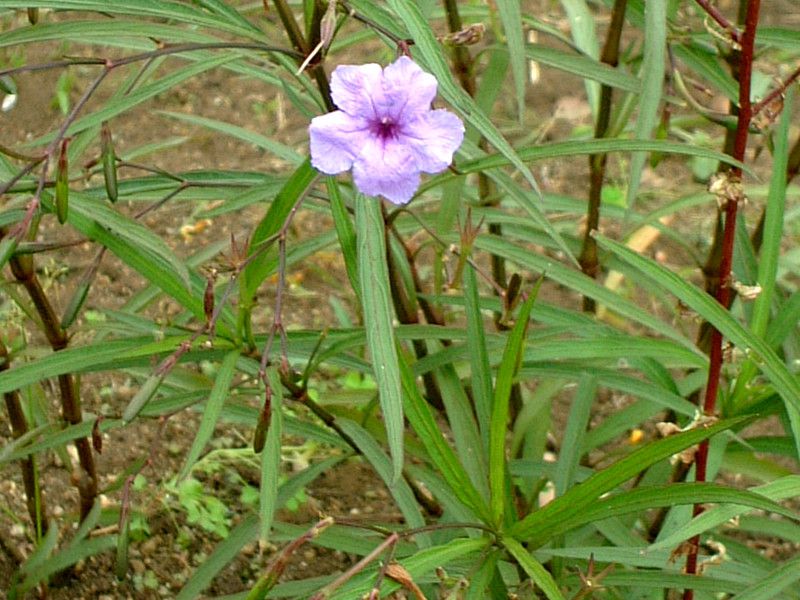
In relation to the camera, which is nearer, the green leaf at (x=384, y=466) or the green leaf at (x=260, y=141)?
the green leaf at (x=384, y=466)

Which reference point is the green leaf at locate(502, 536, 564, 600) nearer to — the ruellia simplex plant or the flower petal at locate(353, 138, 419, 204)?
the ruellia simplex plant

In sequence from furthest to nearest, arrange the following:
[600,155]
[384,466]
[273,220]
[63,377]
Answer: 1. [600,155]
2. [63,377]
3. [384,466]
4. [273,220]

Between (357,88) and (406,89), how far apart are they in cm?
5

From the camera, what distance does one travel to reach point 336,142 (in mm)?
1071

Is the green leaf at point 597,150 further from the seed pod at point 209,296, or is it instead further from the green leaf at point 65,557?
the green leaf at point 65,557

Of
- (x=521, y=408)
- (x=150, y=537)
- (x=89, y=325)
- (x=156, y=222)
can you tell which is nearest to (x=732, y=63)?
(x=521, y=408)

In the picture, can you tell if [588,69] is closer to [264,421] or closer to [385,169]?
[385,169]

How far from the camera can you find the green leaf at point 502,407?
1.23 m

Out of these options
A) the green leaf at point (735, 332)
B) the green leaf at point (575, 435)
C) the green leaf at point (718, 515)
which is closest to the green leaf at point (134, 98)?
the green leaf at point (735, 332)

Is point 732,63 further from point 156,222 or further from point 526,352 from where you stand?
point 156,222

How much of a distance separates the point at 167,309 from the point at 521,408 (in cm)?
75

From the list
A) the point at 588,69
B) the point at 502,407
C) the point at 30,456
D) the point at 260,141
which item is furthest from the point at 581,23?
the point at 30,456

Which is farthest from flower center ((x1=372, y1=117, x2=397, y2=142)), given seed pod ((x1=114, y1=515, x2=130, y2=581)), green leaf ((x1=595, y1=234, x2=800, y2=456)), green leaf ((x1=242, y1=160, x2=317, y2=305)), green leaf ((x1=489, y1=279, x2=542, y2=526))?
seed pod ((x1=114, y1=515, x2=130, y2=581))

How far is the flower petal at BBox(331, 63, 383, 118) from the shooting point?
3.51 ft
